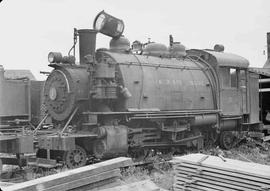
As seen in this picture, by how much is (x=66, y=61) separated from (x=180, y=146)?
433cm

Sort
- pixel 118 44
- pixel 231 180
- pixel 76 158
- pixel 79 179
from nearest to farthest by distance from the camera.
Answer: pixel 79 179, pixel 231 180, pixel 76 158, pixel 118 44

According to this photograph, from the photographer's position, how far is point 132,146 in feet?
35.6

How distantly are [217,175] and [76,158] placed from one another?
4.09 meters

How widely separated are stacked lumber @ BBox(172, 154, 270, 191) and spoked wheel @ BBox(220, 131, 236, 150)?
6858mm

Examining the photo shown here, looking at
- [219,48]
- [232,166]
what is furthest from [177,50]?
[232,166]

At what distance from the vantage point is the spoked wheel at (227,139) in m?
14.0

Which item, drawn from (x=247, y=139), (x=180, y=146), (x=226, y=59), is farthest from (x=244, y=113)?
(x=180, y=146)

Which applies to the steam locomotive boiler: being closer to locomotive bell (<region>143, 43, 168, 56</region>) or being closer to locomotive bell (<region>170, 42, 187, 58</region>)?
locomotive bell (<region>143, 43, 168, 56</region>)

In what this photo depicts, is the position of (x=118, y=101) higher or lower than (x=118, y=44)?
lower

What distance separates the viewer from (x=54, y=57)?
10.6 m

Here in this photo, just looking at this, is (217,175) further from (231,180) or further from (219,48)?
(219,48)

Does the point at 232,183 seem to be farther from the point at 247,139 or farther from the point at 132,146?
the point at 247,139

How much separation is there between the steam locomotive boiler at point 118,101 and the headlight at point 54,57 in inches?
1.0

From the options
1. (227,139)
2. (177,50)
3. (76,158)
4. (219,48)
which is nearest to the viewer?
(76,158)
